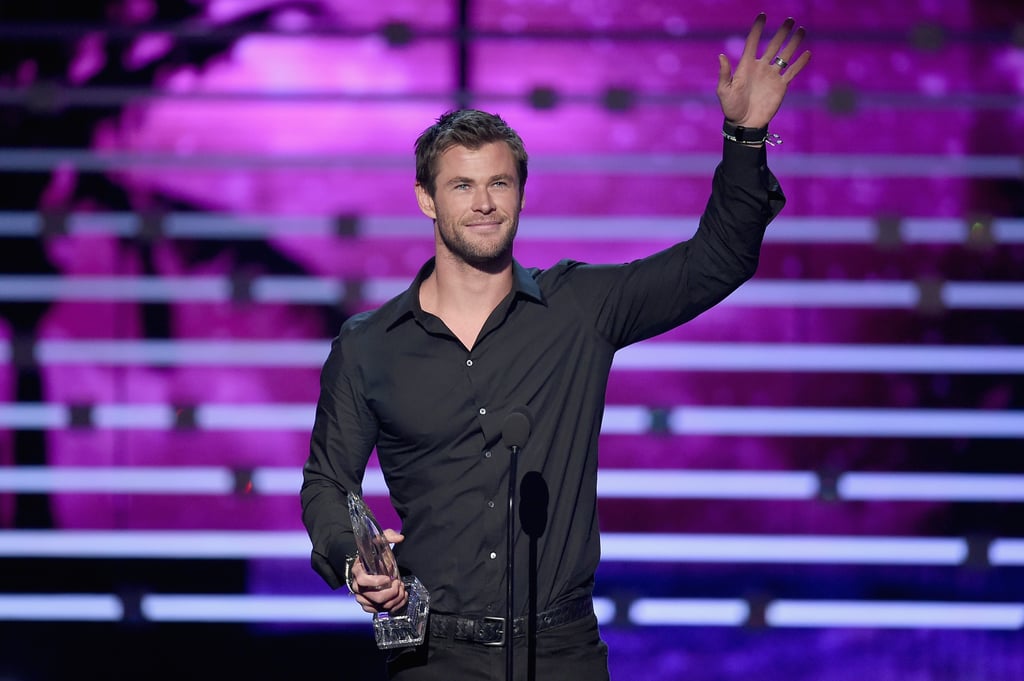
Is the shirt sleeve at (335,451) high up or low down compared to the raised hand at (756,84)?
down

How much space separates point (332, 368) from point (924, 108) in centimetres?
299

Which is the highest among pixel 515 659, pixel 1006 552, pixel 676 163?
pixel 676 163

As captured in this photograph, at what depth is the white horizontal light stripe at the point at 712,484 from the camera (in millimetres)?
4832

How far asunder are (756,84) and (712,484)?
8.53 ft

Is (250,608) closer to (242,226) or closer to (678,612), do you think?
(242,226)

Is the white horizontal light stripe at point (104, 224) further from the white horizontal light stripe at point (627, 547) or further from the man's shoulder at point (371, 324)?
the man's shoulder at point (371, 324)

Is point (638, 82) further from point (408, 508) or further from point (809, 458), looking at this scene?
point (408, 508)

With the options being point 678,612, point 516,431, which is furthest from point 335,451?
point 678,612

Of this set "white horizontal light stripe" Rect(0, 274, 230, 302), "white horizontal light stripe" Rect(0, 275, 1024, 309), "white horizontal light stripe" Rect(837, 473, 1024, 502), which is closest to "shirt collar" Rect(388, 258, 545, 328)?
"white horizontal light stripe" Rect(0, 275, 1024, 309)

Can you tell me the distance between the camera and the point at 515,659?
2586 mm

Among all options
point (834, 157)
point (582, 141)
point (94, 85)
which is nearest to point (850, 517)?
point (834, 157)

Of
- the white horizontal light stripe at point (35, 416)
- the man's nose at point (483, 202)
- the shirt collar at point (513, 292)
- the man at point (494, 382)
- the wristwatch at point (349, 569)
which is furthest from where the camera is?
the white horizontal light stripe at point (35, 416)

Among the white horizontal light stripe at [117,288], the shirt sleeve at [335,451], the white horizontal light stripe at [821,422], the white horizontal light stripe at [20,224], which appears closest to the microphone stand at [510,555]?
the shirt sleeve at [335,451]

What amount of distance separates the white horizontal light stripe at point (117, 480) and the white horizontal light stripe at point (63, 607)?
17.3 inches
